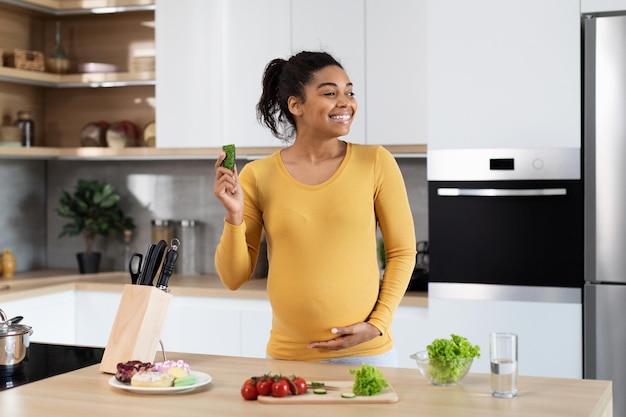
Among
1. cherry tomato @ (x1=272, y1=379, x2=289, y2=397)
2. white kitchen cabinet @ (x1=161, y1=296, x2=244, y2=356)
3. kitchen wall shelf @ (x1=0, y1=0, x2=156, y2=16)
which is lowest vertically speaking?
white kitchen cabinet @ (x1=161, y1=296, x2=244, y2=356)

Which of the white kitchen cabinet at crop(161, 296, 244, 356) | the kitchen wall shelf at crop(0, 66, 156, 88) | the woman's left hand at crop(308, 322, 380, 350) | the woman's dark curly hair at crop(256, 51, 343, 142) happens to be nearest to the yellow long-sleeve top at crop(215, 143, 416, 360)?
the woman's left hand at crop(308, 322, 380, 350)

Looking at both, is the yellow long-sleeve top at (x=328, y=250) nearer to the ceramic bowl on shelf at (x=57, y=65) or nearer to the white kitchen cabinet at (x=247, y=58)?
the white kitchen cabinet at (x=247, y=58)

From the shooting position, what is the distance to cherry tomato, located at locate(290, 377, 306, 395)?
1817 mm

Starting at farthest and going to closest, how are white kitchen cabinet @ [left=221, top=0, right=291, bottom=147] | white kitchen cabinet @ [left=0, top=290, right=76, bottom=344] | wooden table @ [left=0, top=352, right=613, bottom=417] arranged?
1. white kitchen cabinet @ [left=221, top=0, right=291, bottom=147]
2. white kitchen cabinet @ [left=0, top=290, right=76, bottom=344]
3. wooden table @ [left=0, top=352, right=613, bottom=417]

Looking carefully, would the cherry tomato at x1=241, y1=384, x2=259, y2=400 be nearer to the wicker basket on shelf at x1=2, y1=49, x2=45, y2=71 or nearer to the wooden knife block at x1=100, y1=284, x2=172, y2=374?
the wooden knife block at x1=100, y1=284, x2=172, y2=374

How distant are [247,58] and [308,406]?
2.58 m

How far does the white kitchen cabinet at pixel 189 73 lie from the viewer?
415 centimetres

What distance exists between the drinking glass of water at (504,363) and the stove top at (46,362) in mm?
1005

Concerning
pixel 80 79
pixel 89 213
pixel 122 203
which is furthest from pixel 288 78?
pixel 122 203

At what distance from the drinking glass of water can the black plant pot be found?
10.3 ft

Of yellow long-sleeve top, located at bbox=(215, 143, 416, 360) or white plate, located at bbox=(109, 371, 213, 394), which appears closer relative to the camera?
white plate, located at bbox=(109, 371, 213, 394)

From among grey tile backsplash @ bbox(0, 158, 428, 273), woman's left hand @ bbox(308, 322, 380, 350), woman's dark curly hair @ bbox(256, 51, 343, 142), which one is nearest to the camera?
woman's left hand @ bbox(308, 322, 380, 350)

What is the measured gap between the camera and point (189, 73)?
13.8ft

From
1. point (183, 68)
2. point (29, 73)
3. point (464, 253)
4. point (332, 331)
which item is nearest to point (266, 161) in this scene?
point (332, 331)
